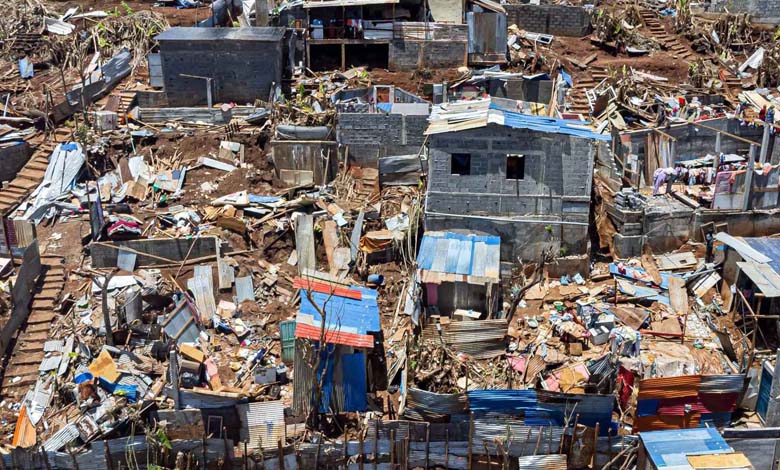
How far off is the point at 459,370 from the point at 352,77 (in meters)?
17.5

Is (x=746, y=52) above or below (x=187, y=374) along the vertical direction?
above

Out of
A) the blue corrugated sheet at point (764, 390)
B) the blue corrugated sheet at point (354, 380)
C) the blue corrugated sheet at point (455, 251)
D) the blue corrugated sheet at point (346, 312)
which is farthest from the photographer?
the blue corrugated sheet at point (455, 251)

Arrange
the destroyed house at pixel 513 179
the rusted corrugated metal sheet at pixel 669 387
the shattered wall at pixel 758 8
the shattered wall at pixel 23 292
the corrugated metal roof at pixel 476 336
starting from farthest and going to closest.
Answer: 1. the shattered wall at pixel 758 8
2. the destroyed house at pixel 513 179
3. the shattered wall at pixel 23 292
4. the corrugated metal roof at pixel 476 336
5. the rusted corrugated metal sheet at pixel 669 387

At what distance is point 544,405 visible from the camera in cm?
1770

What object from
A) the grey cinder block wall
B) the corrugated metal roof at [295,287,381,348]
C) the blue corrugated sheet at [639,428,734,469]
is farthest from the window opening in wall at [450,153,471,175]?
the blue corrugated sheet at [639,428,734,469]

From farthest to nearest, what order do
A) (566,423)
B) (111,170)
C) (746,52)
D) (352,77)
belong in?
(746,52) < (352,77) < (111,170) < (566,423)

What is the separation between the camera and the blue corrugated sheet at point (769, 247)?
22108mm

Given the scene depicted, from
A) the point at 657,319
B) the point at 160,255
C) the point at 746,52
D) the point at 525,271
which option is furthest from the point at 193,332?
the point at 746,52

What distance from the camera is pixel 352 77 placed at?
34812mm

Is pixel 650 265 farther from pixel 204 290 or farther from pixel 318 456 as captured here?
pixel 204 290

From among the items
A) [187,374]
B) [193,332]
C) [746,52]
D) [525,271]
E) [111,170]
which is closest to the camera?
[187,374]

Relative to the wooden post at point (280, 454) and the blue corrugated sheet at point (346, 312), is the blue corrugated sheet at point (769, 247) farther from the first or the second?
the wooden post at point (280, 454)

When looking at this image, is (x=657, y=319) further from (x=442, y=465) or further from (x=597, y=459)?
(x=442, y=465)

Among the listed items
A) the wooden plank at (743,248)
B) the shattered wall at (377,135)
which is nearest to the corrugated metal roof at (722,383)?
the wooden plank at (743,248)
